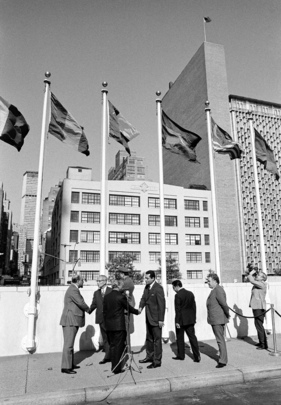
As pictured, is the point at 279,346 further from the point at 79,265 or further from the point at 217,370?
the point at 79,265

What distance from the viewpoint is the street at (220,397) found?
19.1 feet

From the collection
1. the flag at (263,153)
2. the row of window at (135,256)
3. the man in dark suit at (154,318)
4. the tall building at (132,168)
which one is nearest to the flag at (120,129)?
the man in dark suit at (154,318)

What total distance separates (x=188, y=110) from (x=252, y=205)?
108ft

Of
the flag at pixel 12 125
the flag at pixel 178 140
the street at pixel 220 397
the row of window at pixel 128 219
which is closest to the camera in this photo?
the street at pixel 220 397

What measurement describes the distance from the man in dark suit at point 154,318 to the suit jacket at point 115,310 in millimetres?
880

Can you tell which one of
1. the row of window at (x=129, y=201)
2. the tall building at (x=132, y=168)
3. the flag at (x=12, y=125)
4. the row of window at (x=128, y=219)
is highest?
the tall building at (x=132, y=168)

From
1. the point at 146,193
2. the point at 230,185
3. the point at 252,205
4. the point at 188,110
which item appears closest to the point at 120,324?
the point at 146,193

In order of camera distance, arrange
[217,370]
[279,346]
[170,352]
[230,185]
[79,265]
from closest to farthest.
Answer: [217,370], [170,352], [279,346], [79,265], [230,185]

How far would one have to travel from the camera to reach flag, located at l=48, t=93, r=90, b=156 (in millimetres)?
11438

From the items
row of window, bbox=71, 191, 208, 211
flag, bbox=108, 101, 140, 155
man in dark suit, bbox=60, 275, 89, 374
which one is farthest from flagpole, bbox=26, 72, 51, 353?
row of window, bbox=71, 191, 208, 211

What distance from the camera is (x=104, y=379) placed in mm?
6836

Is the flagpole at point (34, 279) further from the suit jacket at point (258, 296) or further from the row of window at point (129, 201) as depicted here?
the row of window at point (129, 201)

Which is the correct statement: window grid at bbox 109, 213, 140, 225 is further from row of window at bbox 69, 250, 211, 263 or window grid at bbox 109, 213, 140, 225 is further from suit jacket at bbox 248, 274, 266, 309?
suit jacket at bbox 248, 274, 266, 309

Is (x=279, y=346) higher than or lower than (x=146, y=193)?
lower
